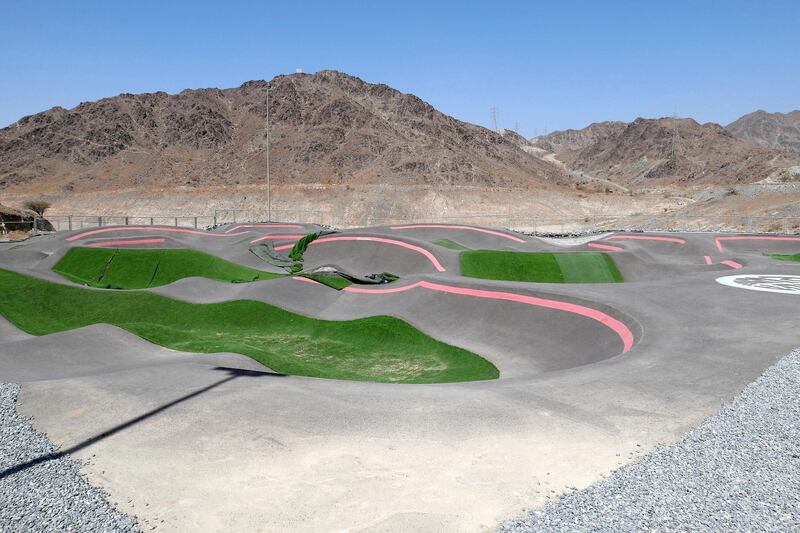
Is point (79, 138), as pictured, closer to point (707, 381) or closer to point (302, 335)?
point (302, 335)

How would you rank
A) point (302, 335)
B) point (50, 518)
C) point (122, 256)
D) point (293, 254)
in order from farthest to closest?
point (293, 254)
point (122, 256)
point (302, 335)
point (50, 518)

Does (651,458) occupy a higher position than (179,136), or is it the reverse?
(179,136)

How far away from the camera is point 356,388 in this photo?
986cm

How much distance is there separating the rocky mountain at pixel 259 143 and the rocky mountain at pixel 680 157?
31.9 meters

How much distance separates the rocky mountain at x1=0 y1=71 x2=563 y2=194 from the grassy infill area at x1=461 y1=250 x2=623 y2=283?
70.5 metres

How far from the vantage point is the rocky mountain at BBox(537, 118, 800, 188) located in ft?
393

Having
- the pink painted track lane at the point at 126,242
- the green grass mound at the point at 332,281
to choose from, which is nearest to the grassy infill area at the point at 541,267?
the green grass mound at the point at 332,281

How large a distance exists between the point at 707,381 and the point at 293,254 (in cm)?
2953

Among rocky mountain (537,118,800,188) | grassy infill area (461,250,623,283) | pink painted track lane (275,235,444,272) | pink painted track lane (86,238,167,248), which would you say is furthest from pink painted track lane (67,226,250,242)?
rocky mountain (537,118,800,188)

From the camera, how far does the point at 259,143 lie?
117 m

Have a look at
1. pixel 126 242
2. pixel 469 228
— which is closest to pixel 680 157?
pixel 469 228

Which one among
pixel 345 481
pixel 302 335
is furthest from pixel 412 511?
pixel 302 335

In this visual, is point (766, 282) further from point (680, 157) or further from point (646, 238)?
point (680, 157)

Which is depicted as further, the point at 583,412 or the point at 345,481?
the point at 583,412
